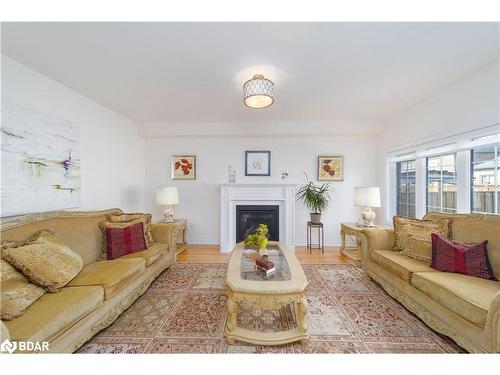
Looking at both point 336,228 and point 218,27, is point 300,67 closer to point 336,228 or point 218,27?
point 218,27

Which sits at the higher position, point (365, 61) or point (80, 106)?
point (365, 61)

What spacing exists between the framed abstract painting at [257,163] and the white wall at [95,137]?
2288 mm

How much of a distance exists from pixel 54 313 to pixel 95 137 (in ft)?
8.47

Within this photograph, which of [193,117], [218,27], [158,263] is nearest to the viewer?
[218,27]

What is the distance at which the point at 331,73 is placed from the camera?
2.22 meters

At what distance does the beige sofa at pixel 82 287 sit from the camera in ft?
4.11

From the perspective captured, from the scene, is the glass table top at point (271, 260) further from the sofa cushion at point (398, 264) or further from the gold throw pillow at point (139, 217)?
the gold throw pillow at point (139, 217)

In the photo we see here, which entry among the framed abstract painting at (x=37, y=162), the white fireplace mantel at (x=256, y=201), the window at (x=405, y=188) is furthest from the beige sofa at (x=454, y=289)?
the framed abstract painting at (x=37, y=162)

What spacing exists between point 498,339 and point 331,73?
2516mm

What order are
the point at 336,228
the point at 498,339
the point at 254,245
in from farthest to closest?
the point at 336,228
the point at 254,245
the point at 498,339

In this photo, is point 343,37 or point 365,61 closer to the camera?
point 343,37

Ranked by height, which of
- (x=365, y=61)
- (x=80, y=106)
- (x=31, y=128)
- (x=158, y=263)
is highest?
(x=365, y=61)

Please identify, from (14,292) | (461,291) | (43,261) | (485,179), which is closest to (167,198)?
(43,261)
